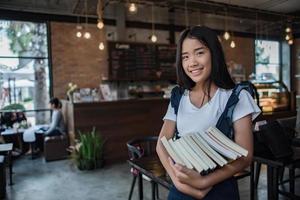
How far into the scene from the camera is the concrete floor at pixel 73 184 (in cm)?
353

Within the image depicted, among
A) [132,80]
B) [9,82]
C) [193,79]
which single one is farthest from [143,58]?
[193,79]

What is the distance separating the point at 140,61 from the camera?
7.36m

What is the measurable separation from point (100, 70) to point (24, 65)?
178cm

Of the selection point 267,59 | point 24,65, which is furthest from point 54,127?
point 267,59

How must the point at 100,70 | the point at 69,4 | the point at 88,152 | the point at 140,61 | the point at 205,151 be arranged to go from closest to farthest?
the point at 205,151
the point at 88,152
the point at 69,4
the point at 100,70
the point at 140,61

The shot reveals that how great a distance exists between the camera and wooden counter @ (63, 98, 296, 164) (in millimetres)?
4984

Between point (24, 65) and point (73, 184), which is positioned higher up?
point (24, 65)

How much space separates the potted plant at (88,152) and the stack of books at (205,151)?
3.88m

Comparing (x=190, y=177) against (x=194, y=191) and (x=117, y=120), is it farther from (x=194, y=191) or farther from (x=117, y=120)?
(x=117, y=120)

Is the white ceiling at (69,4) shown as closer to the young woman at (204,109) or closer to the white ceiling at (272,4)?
the white ceiling at (272,4)

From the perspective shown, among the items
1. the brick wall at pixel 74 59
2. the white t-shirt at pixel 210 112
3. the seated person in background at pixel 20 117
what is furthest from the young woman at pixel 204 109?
the brick wall at pixel 74 59

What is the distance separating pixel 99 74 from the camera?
715 centimetres

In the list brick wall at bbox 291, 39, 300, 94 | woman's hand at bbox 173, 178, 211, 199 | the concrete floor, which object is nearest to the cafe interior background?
the concrete floor

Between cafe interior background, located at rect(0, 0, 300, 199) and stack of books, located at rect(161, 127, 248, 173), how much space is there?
9.32 ft
